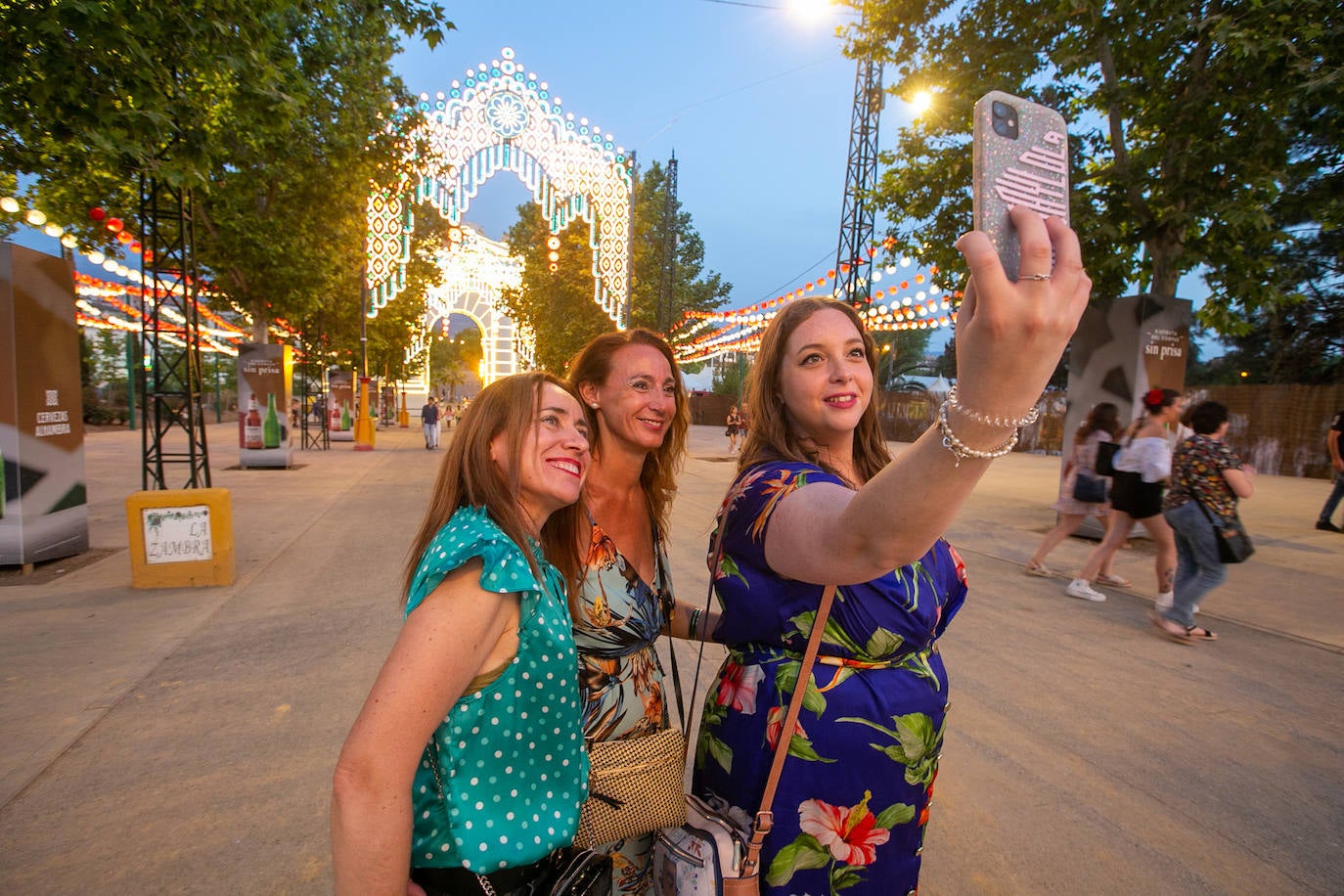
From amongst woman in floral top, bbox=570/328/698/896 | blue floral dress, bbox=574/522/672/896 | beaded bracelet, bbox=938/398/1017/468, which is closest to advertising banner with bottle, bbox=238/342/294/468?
woman in floral top, bbox=570/328/698/896

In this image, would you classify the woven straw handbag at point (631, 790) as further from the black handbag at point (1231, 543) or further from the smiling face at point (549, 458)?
the black handbag at point (1231, 543)

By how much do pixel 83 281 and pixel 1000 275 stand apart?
28.2 metres

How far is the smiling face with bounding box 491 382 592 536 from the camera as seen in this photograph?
148cm

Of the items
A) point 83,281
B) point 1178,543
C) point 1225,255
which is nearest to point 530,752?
point 1178,543

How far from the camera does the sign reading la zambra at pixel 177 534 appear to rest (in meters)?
6.23

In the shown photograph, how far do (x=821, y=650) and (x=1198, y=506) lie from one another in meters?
5.13

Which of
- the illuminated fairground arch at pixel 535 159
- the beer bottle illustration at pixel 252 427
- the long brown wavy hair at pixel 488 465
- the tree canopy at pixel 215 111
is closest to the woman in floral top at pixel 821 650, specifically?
the long brown wavy hair at pixel 488 465

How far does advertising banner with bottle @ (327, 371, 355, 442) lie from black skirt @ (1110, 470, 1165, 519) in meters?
29.8

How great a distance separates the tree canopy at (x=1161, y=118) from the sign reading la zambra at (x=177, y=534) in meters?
9.48

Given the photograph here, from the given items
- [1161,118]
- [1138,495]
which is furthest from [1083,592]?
[1161,118]

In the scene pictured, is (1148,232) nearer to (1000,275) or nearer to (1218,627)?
(1218,627)

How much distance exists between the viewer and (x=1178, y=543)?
538 centimetres

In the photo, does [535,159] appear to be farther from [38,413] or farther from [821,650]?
[821,650]

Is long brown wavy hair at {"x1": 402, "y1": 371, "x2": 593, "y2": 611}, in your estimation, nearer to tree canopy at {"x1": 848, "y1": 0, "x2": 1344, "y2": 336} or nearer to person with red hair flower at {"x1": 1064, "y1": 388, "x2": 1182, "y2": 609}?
person with red hair flower at {"x1": 1064, "y1": 388, "x2": 1182, "y2": 609}
